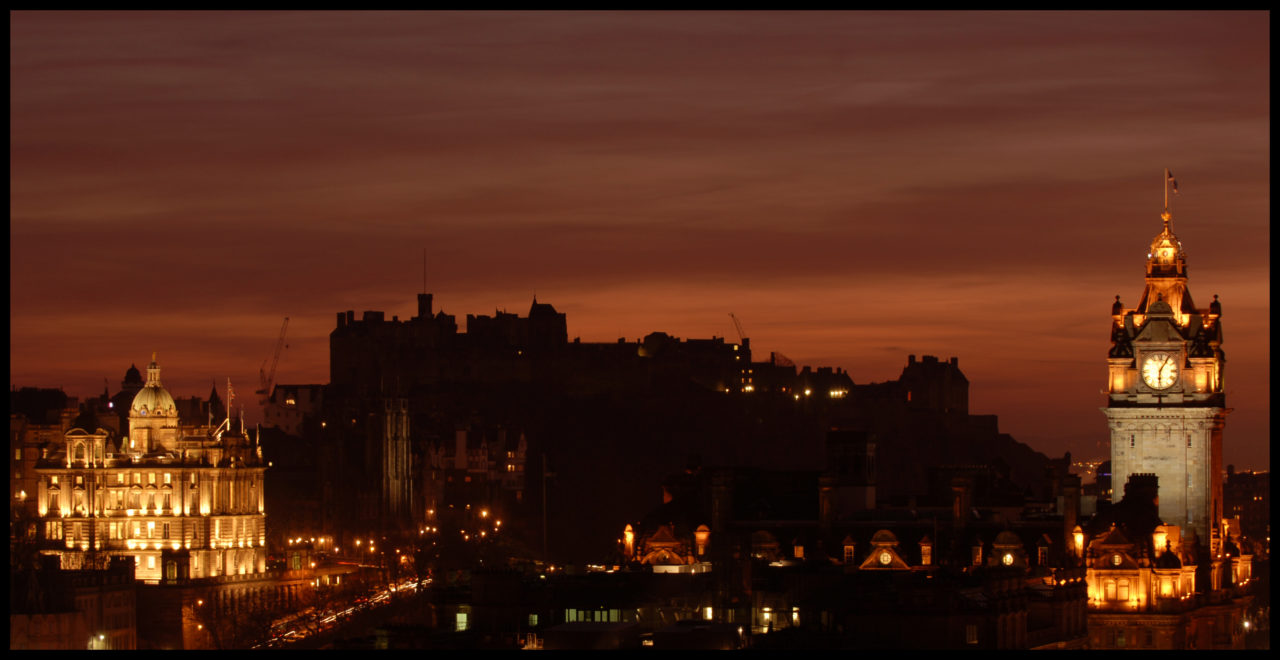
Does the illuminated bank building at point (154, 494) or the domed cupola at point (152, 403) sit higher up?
the domed cupola at point (152, 403)

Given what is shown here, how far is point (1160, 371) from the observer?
102 metres

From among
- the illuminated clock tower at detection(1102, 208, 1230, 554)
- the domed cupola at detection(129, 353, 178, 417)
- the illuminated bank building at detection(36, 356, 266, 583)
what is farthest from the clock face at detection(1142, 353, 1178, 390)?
the domed cupola at detection(129, 353, 178, 417)

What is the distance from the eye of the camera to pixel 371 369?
632ft

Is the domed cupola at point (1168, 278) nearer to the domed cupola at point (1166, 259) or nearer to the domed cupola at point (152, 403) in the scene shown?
the domed cupola at point (1166, 259)

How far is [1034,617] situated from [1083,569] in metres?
9.98

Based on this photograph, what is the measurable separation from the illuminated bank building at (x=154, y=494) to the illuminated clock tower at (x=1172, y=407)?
158 feet

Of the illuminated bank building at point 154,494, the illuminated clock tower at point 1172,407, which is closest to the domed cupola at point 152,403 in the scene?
the illuminated bank building at point 154,494

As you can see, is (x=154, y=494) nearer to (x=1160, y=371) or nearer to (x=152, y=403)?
(x=152, y=403)

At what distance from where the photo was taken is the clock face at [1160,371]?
102 meters

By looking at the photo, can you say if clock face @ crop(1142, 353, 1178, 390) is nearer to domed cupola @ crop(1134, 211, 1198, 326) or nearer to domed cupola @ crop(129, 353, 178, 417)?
domed cupola @ crop(1134, 211, 1198, 326)

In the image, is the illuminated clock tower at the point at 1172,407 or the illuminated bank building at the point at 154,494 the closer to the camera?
the illuminated clock tower at the point at 1172,407

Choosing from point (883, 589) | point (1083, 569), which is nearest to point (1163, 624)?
point (1083, 569)

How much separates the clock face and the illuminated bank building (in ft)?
161

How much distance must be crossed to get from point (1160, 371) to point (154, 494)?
56.4 m
